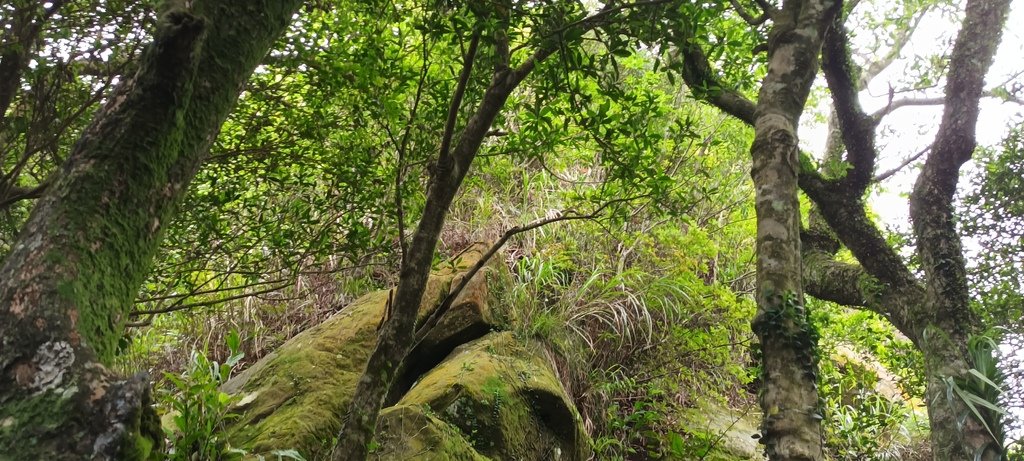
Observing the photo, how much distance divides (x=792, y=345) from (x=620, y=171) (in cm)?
124

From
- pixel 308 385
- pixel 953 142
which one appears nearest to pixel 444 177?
pixel 308 385

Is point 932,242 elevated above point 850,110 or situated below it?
below

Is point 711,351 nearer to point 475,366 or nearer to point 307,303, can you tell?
point 475,366

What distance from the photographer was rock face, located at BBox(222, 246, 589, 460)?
3.78 meters

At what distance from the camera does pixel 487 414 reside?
13.6ft

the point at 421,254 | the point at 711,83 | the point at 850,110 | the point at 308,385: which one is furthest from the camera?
the point at 850,110

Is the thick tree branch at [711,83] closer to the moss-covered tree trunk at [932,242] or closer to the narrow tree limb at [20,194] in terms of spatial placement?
the moss-covered tree trunk at [932,242]

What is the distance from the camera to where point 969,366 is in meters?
4.29

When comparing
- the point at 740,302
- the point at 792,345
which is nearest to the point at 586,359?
the point at 740,302

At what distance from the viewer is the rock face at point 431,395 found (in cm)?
378

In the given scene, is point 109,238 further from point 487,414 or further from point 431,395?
point 487,414

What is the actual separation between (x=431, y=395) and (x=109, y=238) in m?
2.75

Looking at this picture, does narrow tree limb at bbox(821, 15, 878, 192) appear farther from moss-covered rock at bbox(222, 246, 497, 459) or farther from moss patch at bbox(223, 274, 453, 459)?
moss patch at bbox(223, 274, 453, 459)

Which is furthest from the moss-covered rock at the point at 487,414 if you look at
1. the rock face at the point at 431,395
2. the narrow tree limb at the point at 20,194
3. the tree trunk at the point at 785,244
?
the narrow tree limb at the point at 20,194
